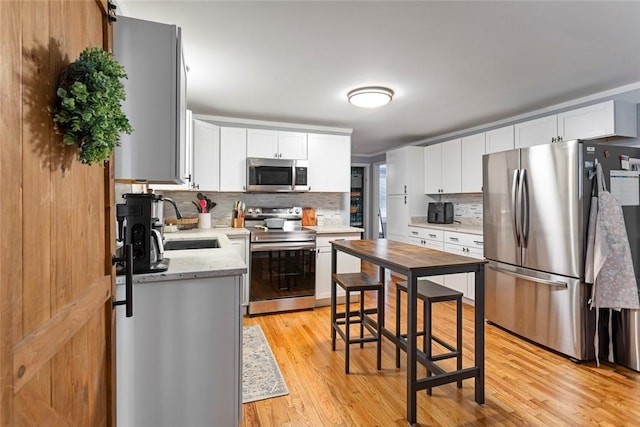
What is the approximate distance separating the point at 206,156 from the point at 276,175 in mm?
823

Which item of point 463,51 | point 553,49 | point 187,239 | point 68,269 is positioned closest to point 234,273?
point 68,269

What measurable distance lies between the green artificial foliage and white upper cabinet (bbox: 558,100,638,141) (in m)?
3.72

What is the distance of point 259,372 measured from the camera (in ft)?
7.85

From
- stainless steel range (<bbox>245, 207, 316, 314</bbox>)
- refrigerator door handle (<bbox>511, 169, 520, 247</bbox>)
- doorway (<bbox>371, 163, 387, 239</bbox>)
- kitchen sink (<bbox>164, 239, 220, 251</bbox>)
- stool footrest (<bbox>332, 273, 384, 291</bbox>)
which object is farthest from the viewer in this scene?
doorway (<bbox>371, 163, 387, 239</bbox>)

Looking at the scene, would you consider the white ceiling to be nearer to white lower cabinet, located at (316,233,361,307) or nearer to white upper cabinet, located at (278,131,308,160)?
white upper cabinet, located at (278,131,308,160)

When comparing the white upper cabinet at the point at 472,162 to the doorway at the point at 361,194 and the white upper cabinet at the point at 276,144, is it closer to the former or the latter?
the white upper cabinet at the point at 276,144

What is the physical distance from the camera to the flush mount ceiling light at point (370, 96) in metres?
2.97

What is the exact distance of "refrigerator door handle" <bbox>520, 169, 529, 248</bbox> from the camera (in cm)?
286

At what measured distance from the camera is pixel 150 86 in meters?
1.42

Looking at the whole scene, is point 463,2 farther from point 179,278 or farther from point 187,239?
point 187,239

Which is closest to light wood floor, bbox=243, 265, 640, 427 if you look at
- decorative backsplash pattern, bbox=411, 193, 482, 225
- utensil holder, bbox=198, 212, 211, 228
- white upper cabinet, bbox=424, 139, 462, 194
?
utensil holder, bbox=198, 212, 211, 228

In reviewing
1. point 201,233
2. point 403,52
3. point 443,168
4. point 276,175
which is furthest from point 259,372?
point 443,168

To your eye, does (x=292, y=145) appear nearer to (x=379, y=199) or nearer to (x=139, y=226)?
(x=139, y=226)

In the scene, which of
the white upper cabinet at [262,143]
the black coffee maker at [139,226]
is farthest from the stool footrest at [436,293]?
the white upper cabinet at [262,143]
